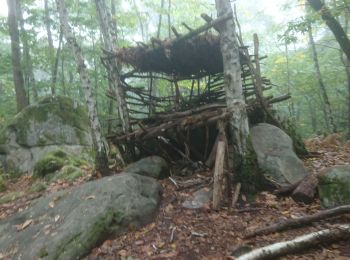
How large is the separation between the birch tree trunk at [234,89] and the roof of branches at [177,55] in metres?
1.19

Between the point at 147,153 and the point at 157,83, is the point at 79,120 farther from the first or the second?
the point at 147,153

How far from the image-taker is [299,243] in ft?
13.1

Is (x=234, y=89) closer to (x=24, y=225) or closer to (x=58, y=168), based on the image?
(x=24, y=225)

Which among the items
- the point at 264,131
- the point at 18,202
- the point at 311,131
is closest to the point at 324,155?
the point at 264,131

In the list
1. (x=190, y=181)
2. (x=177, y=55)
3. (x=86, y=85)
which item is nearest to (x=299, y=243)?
(x=190, y=181)

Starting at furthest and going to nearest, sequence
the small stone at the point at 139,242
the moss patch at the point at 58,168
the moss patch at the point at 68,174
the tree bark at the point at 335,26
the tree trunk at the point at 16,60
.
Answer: the tree trunk at the point at 16,60, the tree bark at the point at 335,26, the moss patch at the point at 58,168, the moss patch at the point at 68,174, the small stone at the point at 139,242

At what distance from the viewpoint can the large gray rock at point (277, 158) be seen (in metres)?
6.31

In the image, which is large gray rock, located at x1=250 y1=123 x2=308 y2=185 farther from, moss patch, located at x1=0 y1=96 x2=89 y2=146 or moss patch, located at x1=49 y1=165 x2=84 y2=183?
moss patch, located at x1=0 y1=96 x2=89 y2=146

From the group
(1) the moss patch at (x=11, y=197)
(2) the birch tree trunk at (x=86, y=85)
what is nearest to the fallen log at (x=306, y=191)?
(2) the birch tree trunk at (x=86, y=85)

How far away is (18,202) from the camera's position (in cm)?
793

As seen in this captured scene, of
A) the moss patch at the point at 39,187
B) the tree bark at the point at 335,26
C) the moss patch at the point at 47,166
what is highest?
the tree bark at the point at 335,26

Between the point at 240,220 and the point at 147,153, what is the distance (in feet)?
12.8

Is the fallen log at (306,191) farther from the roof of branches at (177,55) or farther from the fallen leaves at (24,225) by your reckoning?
the fallen leaves at (24,225)

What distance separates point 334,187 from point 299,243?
5.18ft
